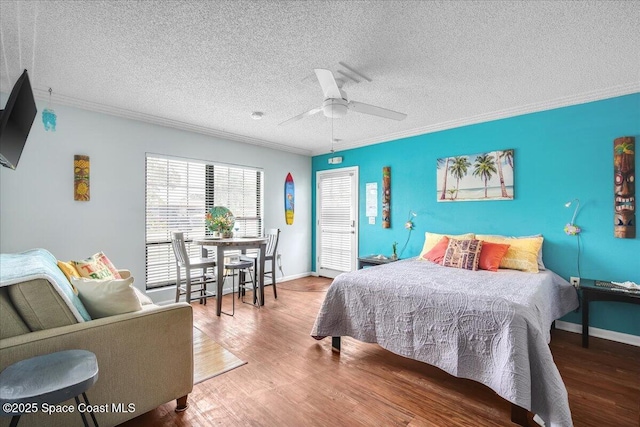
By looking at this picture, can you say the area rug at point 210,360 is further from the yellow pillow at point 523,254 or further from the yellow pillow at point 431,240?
the yellow pillow at point 523,254

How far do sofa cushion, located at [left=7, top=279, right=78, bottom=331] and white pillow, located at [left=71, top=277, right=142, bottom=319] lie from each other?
20cm

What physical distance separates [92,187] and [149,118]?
1.10 m

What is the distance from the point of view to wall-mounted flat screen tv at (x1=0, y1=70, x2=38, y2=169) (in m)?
1.61

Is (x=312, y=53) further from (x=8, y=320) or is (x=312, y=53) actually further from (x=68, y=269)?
(x=68, y=269)

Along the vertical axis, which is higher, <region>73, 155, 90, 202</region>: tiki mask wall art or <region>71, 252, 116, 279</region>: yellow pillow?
<region>73, 155, 90, 202</region>: tiki mask wall art

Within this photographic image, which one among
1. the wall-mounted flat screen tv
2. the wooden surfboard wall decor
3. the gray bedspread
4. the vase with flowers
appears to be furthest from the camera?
the wooden surfboard wall decor

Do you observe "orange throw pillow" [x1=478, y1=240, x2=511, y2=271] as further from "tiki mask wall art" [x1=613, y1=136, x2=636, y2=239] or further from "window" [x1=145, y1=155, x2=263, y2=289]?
"window" [x1=145, y1=155, x2=263, y2=289]

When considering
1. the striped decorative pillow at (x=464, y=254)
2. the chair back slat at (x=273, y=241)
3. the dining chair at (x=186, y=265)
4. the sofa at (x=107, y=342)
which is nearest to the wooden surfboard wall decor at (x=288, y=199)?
the chair back slat at (x=273, y=241)

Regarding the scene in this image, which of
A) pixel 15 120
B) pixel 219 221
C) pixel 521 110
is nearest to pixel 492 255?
pixel 521 110

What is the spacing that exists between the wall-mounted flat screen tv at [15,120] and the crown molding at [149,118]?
145 centimetres

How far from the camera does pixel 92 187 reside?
355 centimetres

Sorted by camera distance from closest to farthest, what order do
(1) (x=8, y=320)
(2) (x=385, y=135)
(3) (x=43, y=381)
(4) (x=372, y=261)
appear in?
(3) (x=43, y=381) < (1) (x=8, y=320) < (4) (x=372, y=261) < (2) (x=385, y=135)

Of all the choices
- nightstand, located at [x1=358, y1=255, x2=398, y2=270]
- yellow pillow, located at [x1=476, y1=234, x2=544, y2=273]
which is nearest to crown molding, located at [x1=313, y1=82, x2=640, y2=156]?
yellow pillow, located at [x1=476, y1=234, x2=544, y2=273]

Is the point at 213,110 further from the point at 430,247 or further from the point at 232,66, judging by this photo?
the point at 430,247
